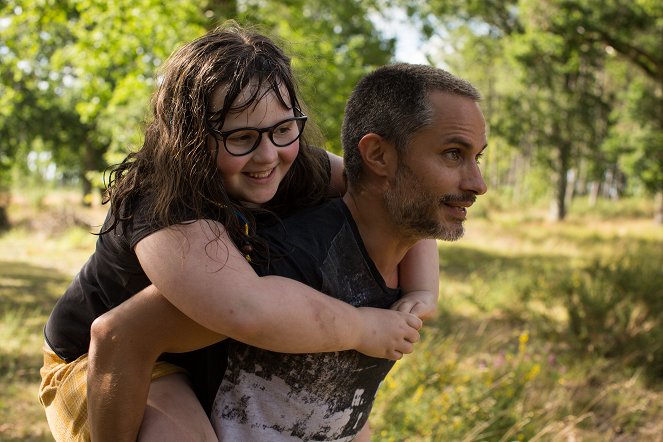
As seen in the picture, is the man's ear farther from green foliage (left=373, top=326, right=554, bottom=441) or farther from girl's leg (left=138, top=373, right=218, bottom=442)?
green foliage (left=373, top=326, right=554, bottom=441)

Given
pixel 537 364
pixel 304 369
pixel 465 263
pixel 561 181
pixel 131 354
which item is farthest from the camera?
pixel 561 181

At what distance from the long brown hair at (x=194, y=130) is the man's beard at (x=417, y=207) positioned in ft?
1.24

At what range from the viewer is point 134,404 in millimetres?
1750

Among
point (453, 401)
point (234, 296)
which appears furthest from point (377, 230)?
point (453, 401)

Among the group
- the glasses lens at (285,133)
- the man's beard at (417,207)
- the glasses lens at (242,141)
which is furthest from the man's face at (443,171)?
the glasses lens at (242,141)

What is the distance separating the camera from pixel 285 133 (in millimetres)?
1961

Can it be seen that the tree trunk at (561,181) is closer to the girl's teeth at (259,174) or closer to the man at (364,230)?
the man at (364,230)

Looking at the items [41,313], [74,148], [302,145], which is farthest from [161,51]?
[74,148]

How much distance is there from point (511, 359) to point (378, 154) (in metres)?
4.29

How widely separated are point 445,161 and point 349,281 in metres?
0.43

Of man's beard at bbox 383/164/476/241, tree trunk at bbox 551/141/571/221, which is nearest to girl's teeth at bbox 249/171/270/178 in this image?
man's beard at bbox 383/164/476/241

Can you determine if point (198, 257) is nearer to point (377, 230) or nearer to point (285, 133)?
point (285, 133)

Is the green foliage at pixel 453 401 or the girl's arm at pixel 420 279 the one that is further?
the green foliage at pixel 453 401

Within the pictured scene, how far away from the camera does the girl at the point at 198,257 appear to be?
1633 mm
